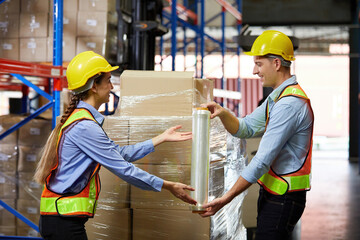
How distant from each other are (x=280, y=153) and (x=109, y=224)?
1.36 metres

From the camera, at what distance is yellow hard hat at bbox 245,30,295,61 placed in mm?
2951

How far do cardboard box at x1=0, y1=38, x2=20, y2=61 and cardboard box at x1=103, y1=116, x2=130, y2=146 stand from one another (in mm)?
2629

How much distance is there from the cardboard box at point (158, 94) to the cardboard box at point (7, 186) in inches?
101

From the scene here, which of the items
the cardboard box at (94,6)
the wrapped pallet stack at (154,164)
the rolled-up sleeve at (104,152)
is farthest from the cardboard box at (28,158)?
the rolled-up sleeve at (104,152)

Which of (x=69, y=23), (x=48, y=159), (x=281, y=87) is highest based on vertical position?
(x=69, y=23)

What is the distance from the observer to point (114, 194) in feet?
11.8

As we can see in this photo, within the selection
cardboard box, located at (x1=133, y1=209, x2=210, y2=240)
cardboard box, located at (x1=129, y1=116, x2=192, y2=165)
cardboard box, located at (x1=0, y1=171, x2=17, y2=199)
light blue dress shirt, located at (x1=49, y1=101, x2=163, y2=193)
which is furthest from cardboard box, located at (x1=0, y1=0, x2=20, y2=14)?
light blue dress shirt, located at (x1=49, y1=101, x2=163, y2=193)

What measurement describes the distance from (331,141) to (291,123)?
24.3 meters

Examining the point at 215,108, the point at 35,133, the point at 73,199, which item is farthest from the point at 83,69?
the point at 35,133

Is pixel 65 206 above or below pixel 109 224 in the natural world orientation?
above

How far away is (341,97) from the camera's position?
26656 millimetres

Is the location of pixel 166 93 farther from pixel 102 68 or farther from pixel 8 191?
pixel 8 191

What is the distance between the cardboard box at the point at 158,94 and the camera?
361 centimetres

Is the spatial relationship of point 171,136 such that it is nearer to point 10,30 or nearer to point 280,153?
point 280,153
